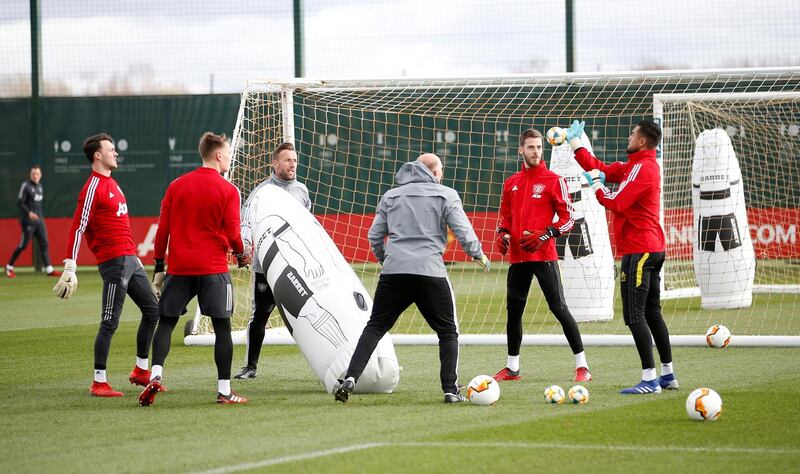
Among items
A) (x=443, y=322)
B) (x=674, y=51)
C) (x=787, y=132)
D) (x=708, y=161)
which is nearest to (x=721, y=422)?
(x=443, y=322)

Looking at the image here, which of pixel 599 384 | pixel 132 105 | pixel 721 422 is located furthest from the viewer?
pixel 132 105

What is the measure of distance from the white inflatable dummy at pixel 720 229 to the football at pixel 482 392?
7.55 meters

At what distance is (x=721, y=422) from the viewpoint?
659 cm

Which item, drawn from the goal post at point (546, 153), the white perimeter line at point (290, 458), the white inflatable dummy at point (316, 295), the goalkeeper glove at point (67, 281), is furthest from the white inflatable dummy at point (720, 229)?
the white perimeter line at point (290, 458)

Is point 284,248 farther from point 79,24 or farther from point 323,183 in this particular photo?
point 79,24

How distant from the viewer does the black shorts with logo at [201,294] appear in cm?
764

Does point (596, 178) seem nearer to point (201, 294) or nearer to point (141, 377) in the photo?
point (201, 294)

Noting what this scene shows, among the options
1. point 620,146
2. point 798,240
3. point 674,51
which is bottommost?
point 798,240

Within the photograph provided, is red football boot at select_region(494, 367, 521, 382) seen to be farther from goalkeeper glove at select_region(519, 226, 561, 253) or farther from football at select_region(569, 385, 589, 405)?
football at select_region(569, 385, 589, 405)

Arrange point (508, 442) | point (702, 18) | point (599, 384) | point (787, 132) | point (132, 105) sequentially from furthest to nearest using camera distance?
point (132, 105) → point (702, 18) → point (787, 132) → point (599, 384) → point (508, 442)

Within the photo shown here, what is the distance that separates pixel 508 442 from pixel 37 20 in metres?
21.5

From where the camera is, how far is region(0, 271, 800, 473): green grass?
5633 millimetres

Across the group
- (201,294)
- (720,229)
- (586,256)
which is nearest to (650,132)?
(201,294)

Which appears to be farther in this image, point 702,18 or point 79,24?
point 79,24
